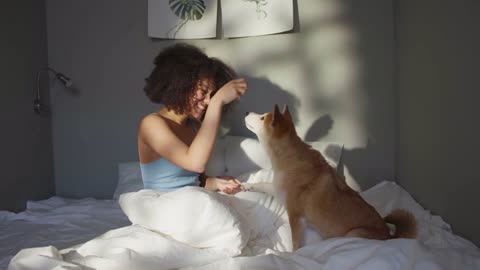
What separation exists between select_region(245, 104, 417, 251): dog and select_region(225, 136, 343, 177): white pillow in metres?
0.35

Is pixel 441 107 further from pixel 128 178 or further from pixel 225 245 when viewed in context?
pixel 128 178

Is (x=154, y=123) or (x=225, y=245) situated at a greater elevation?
(x=154, y=123)

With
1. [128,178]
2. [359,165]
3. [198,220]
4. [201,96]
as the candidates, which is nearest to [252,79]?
[201,96]

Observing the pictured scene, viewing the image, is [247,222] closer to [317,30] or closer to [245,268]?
[245,268]

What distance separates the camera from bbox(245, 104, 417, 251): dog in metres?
1.23

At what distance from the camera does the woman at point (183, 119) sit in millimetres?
1377

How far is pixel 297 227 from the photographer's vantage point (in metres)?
1.30

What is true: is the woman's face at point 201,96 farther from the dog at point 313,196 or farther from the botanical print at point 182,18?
the botanical print at point 182,18

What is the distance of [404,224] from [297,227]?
13.0 inches

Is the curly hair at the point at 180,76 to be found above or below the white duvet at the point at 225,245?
above

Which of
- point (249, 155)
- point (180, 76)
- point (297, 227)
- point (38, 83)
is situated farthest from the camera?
point (38, 83)

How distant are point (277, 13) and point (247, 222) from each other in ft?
3.75

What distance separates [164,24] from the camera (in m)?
2.13

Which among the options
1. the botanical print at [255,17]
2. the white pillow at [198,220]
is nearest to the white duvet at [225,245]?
the white pillow at [198,220]
